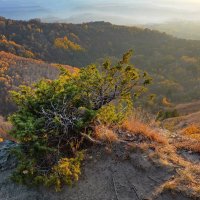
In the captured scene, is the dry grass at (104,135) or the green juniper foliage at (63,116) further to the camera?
the dry grass at (104,135)

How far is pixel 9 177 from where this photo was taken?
7031mm

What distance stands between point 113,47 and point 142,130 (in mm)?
134995

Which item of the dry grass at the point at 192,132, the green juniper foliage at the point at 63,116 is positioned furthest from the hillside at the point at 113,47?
the green juniper foliage at the point at 63,116

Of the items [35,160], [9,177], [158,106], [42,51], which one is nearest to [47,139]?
[35,160]

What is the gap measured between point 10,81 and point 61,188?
227ft

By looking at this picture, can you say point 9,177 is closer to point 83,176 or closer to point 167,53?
point 83,176

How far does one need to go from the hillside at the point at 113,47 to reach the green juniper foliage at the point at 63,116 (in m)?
77.6

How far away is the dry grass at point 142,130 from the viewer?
8023mm

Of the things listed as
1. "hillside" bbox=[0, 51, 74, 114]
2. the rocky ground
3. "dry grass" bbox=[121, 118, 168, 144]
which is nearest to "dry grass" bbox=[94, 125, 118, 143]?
the rocky ground

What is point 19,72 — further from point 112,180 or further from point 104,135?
point 112,180

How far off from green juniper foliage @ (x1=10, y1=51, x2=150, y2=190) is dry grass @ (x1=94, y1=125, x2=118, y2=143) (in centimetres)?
18

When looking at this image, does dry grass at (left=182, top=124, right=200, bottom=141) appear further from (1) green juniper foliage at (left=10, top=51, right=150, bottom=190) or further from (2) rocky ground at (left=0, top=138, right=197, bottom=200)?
(2) rocky ground at (left=0, top=138, right=197, bottom=200)

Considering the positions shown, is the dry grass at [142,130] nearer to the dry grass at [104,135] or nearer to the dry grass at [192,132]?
the dry grass at [104,135]

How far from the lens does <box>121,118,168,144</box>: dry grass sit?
8.02m
